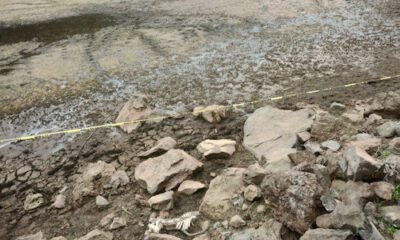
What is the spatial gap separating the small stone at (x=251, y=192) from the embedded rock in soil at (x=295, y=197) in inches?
5.0

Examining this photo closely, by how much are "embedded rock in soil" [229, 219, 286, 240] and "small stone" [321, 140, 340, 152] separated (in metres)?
0.92

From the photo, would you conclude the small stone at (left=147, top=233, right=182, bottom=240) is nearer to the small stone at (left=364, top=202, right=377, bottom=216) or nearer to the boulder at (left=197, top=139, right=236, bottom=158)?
the boulder at (left=197, top=139, right=236, bottom=158)

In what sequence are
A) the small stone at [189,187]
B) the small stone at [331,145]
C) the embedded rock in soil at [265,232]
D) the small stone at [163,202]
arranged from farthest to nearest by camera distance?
the small stone at [331,145], the small stone at [189,187], the small stone at [163,202], the embedded rock in soil at [265,232]

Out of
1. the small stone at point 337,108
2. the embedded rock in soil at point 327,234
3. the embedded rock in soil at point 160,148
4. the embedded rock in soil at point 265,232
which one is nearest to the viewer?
the embedded rock in soil at point 327,234

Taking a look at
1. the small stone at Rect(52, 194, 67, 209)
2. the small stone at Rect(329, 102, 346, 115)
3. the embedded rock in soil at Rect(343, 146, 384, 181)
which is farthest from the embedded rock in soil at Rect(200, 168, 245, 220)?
the small stone at Rect(329, 102, 346, 115)

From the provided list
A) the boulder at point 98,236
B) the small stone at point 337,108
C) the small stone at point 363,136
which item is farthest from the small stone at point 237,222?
the small stone at point 337,108

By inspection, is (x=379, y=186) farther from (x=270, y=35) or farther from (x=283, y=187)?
(x=270, y=35)

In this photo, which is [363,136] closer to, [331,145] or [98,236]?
[331,145]

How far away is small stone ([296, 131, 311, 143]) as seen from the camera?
3582 mm

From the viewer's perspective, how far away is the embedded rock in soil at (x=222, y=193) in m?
3.00

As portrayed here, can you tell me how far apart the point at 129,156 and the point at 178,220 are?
3.31 ft

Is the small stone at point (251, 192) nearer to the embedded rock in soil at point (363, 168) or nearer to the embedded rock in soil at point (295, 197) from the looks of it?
the embedded rock in soil at point (295, 197)

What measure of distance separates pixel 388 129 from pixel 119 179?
226 centimetres

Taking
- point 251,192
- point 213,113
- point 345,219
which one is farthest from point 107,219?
point 345,219
